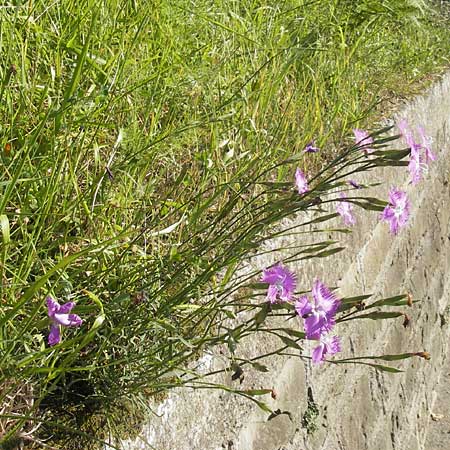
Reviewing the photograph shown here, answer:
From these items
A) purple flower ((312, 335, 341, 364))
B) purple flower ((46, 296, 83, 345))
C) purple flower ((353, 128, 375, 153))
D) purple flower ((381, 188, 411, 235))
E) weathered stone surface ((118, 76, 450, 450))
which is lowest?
weathered stone surface ((118, 76, 450, 450))

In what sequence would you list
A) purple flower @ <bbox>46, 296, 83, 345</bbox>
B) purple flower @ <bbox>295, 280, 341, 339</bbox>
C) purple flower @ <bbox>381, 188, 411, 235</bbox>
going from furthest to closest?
purple flower @ <bbox>381, 188, 411, 235</bbox> < purple flower @ <bbox>295, 280, 341, 339</bbox> < purple flower @ <bbox>46, 296, 83, 345</bbox>

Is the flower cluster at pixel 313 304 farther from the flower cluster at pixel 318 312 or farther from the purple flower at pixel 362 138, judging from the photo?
the purple flower at pixel 362 138

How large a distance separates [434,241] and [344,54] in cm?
118

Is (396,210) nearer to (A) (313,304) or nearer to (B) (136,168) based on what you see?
(A) (313,304)

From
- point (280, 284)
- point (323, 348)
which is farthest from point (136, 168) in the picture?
point (323, 348)

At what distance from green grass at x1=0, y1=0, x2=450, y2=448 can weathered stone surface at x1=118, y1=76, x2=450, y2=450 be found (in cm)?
15

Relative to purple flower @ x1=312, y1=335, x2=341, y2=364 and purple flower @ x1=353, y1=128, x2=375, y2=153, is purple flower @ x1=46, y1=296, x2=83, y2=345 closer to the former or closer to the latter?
purple flower @ x1=312, y1=335, x2=341, y2=364

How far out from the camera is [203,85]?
2.23 m

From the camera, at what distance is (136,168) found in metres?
1.84

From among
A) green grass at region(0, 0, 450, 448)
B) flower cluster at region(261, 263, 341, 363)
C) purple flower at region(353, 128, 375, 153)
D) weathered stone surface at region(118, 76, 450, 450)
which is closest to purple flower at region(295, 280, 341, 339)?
flower cluster at region(261, 263, 341, 363)

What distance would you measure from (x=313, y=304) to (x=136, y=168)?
0.60 meters

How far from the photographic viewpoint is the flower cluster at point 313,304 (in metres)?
1.42

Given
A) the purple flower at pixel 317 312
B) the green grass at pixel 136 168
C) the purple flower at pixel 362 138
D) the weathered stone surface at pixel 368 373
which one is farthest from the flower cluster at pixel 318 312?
the weathered stone surface at pixel 368 373

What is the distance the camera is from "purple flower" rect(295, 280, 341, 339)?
142 cm
